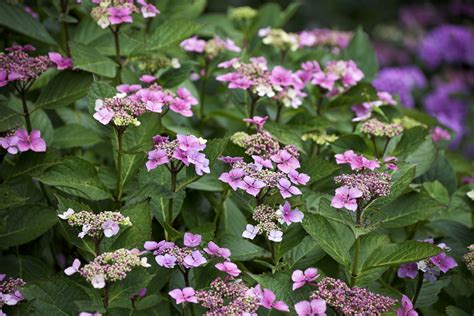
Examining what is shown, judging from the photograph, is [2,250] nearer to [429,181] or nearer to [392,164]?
[392,164]

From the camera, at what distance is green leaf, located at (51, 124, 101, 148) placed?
1.54 meters

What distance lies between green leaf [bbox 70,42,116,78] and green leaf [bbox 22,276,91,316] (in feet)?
1.67

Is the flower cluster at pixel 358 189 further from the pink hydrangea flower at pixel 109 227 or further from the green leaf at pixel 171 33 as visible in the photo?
the green leaf at pixel 171 33

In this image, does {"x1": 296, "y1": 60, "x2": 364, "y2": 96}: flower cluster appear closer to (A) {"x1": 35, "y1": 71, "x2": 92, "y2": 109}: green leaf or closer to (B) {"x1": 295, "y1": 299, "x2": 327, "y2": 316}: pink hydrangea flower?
(A) {"x1": 35, "y1": 71, "x2": 92, "y2": 109}: green leaf

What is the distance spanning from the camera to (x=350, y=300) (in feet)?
3.50

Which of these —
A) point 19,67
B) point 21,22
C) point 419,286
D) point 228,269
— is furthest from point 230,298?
point 21,22

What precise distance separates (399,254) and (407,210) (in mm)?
134

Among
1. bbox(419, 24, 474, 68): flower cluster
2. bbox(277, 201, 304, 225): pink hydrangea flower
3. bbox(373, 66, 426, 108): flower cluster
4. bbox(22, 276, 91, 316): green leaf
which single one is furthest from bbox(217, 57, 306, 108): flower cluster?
bbox(419, 24, 474, 68): flower cluster

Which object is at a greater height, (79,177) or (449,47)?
(79,177)

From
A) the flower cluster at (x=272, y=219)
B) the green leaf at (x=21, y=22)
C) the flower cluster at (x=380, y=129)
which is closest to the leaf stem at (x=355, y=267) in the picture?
the flower cluster at (x=272, y=219)

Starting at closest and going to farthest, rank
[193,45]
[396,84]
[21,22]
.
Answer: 1. [21,22]
2. [193,45]
3. [396,84]

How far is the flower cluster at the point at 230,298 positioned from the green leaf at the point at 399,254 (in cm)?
19

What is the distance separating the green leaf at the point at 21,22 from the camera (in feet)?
5.22

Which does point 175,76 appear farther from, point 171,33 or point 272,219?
point 272,219
